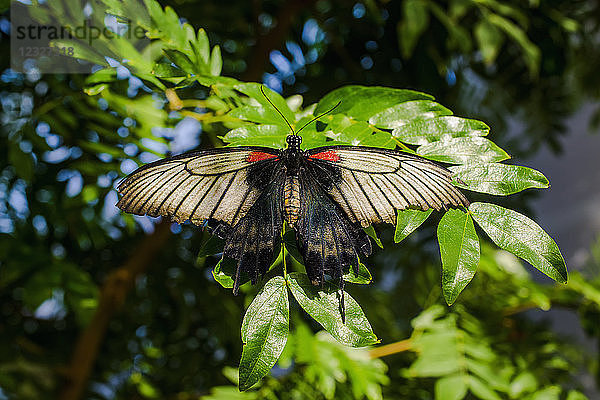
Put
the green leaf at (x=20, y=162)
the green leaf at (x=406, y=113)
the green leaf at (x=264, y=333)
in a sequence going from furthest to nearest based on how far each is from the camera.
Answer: the green leaf at (x=20, y=162) < the green leaf at (x=406, y=113) < the green leaf at (x=264, y=333)

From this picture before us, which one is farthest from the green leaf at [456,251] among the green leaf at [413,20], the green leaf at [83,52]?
the green leaf at [413,20]

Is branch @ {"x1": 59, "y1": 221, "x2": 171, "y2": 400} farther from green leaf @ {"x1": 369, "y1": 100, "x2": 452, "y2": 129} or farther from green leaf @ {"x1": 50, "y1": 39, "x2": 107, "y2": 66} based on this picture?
green leaf @ {"x1": 369, "y1": 100, "x2": 452, "y2": 129}

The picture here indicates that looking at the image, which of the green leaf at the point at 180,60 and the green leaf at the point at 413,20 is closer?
the green leaf at the point at 180,60

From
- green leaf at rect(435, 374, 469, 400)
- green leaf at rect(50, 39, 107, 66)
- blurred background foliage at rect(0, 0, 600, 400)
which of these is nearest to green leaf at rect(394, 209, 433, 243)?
blurred background foliage at rect(0, 0, 600, 400)

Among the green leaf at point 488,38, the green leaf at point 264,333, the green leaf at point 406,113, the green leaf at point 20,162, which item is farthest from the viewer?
the green leaf at point 488,38

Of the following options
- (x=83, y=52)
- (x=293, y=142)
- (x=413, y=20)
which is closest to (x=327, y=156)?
(x=293, y=142)

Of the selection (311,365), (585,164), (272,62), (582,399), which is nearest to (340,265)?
(311,365)

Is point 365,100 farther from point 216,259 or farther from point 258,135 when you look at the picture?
point 216,259

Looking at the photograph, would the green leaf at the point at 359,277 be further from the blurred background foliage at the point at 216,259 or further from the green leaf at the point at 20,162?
the green leaf at the point at 20,162
